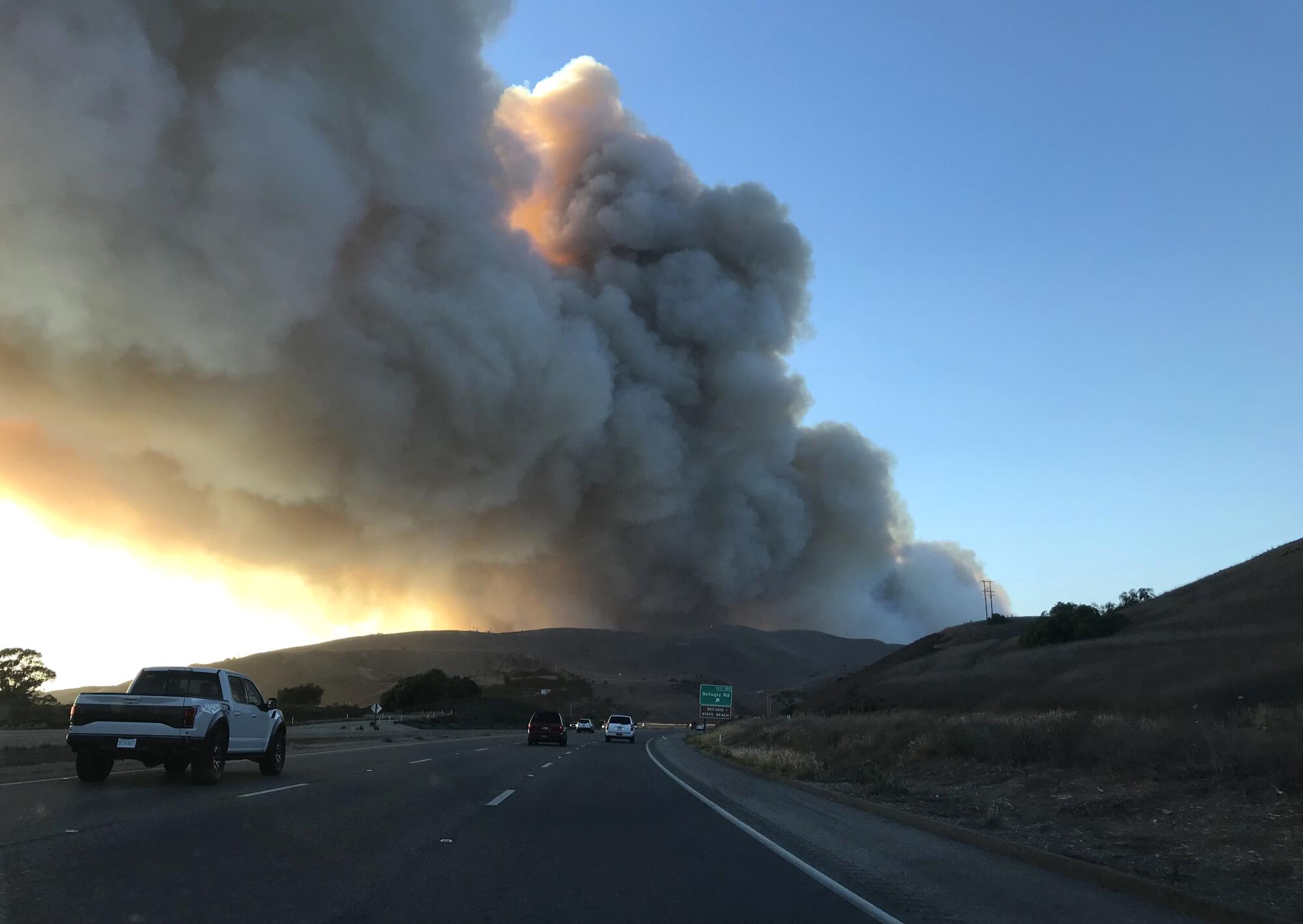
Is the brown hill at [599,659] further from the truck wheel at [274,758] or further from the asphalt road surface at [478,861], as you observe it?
the asphalt road surface at [478,861]

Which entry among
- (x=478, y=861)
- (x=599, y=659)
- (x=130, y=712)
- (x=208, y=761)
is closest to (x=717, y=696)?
(x=208, y=761)

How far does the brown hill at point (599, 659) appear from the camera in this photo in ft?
324

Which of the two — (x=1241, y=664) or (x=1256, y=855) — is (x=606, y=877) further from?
(x=1241, y=664)

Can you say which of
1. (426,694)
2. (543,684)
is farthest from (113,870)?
(543,684)

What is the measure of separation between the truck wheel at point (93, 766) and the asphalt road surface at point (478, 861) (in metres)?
0.27

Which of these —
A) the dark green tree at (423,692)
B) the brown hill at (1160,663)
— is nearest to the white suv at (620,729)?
the brown hill at (1160,663)

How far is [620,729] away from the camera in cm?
3975

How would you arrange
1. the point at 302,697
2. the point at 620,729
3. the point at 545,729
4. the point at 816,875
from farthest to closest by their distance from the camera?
the point at 302,697, the point at 620,729, the point at 545,729, the point at 816,875

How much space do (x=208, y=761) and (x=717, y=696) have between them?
34258 millimetres

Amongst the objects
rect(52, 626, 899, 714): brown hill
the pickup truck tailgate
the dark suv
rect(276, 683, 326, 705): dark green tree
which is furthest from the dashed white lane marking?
rect(52, 626, 899, 714): brown hill

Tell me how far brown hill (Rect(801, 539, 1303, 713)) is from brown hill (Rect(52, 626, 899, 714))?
3864cm

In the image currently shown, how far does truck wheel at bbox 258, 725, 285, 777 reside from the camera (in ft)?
49.1

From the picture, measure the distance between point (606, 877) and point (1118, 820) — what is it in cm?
673

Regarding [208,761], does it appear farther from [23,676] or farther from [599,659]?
[599,659]
